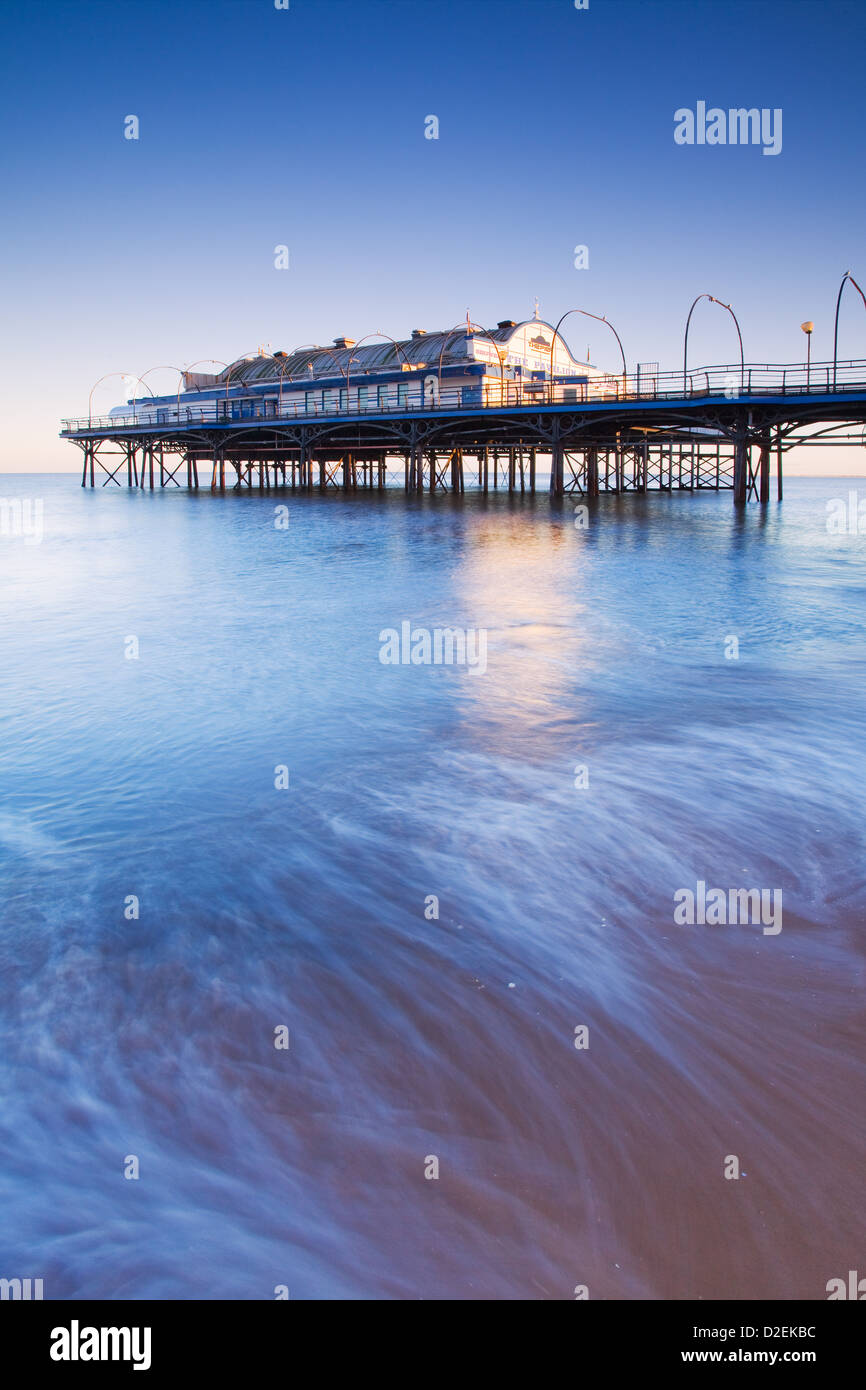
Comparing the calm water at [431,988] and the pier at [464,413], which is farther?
the pier at [464,413]

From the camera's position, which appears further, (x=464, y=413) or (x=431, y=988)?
(x=464, y=413)

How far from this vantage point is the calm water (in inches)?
112

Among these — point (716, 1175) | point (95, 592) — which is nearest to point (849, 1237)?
point (716, 1175)

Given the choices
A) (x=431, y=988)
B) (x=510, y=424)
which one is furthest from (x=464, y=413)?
(x=431, y=988)

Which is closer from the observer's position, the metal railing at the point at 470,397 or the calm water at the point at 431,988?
the calm water at the point at 431,988

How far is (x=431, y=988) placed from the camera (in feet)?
13.5

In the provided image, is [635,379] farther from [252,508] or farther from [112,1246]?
[112,1246]

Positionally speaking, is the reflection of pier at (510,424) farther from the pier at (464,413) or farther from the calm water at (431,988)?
the calm water at (431,988)

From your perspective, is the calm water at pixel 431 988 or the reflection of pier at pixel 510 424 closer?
the calm water at pixel 431 988

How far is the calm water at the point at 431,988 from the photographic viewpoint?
285 centimetres

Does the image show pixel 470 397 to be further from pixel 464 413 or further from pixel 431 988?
pixel 431 988

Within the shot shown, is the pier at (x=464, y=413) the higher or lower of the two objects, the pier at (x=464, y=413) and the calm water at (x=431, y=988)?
the higher

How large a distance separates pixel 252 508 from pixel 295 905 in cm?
4895

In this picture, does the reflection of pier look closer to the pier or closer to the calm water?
the pier
